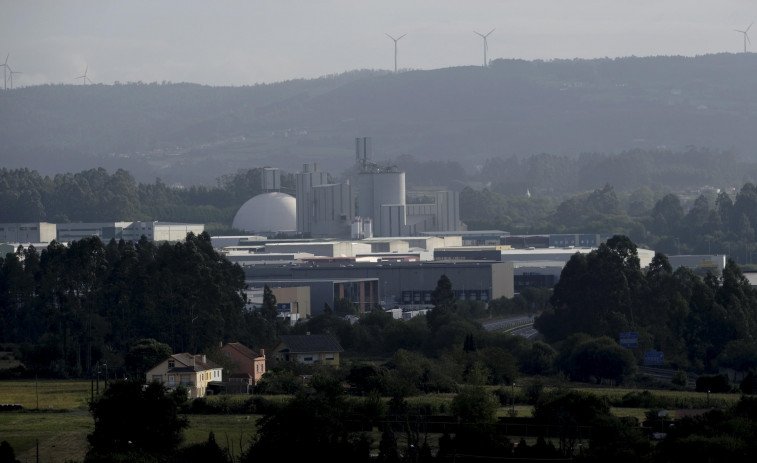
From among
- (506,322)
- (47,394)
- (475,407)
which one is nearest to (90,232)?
(506,322)

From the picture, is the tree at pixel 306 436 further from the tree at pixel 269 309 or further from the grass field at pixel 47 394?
the tree at pixel 269 309

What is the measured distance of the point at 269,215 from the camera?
162875 millimetres

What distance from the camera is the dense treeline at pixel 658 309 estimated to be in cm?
6725

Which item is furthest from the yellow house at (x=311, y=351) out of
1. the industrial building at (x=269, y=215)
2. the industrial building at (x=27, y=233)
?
the industrial building at (x=269, y=215)

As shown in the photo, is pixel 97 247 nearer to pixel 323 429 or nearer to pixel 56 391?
pixel 56 391

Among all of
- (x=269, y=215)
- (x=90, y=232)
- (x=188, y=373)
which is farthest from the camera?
(x=269, y=215)

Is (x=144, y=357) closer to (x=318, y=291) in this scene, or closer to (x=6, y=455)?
(x=6, y=455)

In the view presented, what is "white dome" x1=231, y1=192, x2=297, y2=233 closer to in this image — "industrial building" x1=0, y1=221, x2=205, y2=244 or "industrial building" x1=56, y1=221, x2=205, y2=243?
"industrial building" x1=56, y1=221, x2=205, y2=243

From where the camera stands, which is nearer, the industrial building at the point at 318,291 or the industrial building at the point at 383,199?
the industrial building at the point at 318,291

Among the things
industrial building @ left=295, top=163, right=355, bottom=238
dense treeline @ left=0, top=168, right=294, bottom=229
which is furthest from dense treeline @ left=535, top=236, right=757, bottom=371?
dense treeline @ left=0, top=168, right=294, bottom=229

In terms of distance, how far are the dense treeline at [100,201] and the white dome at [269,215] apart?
1132 cm

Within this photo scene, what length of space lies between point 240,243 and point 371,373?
283 feet

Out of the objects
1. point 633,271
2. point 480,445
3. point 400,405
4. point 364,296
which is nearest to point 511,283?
point 364,296

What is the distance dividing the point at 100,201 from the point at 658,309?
114974 mm
